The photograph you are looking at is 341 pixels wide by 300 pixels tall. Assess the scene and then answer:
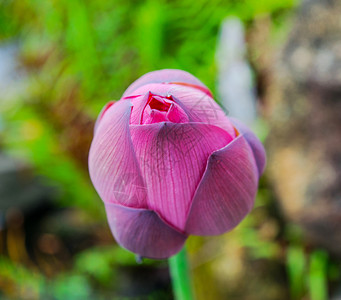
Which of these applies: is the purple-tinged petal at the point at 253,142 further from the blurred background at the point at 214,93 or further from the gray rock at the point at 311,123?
the gray rock at the point at 311,123

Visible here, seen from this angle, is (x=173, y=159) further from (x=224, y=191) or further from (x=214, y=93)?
(x=214, y=93)

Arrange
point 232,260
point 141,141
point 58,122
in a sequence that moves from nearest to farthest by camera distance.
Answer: point 141,141
point 232,260
point 58,122

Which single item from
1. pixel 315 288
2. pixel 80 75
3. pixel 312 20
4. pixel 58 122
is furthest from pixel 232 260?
pixel 80 75

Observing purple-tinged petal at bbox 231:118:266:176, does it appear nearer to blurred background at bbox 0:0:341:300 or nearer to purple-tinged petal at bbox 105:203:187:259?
purple-tinged petal at bbox 105:203:187:259

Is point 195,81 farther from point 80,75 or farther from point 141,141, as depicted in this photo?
point 80,75

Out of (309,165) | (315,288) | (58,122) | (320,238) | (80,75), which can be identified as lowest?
(315,288)

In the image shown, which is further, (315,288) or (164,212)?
(315,288)

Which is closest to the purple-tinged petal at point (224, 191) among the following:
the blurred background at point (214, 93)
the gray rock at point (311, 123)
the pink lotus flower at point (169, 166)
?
the pink lotus flower at point (169, 166)
